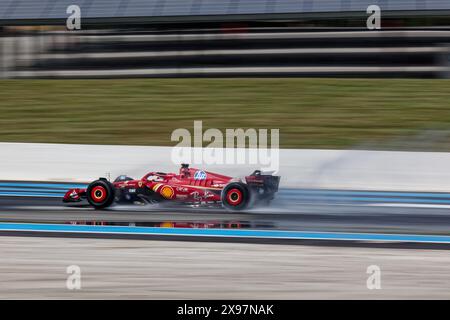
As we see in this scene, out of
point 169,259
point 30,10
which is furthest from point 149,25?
point 169,259

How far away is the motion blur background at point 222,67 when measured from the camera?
47.8 ft

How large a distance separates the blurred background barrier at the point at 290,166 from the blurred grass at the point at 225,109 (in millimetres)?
1098

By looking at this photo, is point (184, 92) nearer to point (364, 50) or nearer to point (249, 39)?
point (249, 39)

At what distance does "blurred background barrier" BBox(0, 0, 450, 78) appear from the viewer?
15.8 m

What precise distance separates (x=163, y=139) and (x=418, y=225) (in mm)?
6622

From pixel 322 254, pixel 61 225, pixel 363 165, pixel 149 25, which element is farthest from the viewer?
pixel 149 25

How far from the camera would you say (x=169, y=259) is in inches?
253

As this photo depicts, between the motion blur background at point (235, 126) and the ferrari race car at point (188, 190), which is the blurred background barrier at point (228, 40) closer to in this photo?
the motion blur background at point (235, 126)

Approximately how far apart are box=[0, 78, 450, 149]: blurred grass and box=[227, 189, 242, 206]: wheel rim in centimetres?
493

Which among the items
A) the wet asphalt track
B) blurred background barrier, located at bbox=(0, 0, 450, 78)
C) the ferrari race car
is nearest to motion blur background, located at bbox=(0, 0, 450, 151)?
blurred background barrier, located at bbox=(0, 0, 450, 78)

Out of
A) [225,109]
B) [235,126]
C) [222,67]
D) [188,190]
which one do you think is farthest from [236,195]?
[222,67]

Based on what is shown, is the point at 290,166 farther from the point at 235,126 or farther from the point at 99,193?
the point at 99,193

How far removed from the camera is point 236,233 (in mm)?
7367

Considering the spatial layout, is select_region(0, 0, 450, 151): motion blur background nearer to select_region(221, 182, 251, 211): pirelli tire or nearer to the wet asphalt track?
select_region(221, 182, 251, 211): pirelli tire
